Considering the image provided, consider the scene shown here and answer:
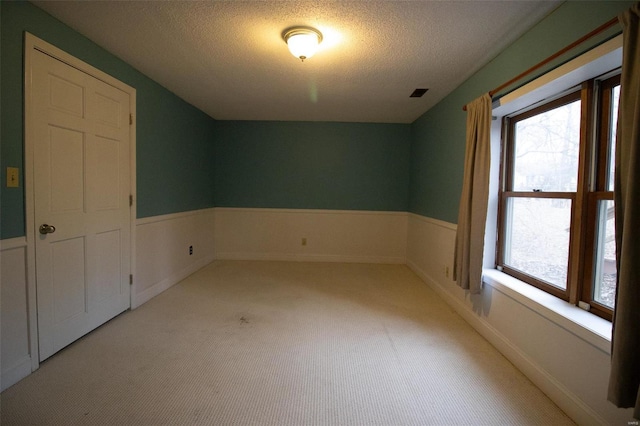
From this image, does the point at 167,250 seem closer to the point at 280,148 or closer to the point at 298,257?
the point at 298,257

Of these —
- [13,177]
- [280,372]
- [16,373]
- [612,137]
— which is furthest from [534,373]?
[13,177]

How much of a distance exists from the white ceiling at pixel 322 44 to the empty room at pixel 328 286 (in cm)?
2

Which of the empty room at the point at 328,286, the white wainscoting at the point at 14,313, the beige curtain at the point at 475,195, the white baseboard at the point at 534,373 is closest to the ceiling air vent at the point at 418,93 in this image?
the empty room at the point at 328,286

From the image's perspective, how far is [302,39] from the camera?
2010 millimetres

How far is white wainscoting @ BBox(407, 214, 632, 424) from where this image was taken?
1391 millimetres

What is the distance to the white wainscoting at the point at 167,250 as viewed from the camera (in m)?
2.87

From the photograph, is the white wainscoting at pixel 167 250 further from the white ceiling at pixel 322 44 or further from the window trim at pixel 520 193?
the window trim at pixel 520 193

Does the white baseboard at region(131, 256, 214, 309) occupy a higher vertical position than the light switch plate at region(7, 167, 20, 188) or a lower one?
lower

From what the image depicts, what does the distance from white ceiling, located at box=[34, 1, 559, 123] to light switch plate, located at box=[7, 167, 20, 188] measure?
1062 millimetres

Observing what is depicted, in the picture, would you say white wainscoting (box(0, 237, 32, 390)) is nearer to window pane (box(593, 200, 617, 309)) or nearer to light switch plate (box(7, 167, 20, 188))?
light switch plate (box(7, 167, 20, 188))

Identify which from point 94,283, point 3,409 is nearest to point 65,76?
point 94,283

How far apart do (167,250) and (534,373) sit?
3572 millimetres

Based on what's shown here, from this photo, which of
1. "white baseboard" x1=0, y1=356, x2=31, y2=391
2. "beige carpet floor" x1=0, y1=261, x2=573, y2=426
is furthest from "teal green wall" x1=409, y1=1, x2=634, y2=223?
"white baseboard" x1=0, y1=356, x2=31, y2=391

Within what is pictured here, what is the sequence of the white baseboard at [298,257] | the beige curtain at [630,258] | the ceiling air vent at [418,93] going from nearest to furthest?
the beige curtain at [630,258] → the ceiling air vent at [418,93] → the white baseboard at [298,257]
